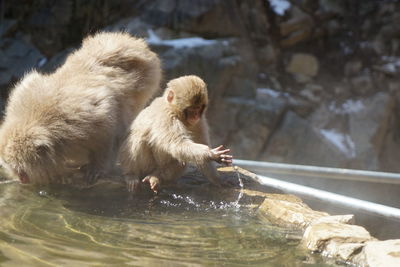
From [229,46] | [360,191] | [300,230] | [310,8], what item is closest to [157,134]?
[300,230]

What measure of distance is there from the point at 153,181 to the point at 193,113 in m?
0.53

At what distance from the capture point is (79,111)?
3549 mm

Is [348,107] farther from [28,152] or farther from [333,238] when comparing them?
[333,238]

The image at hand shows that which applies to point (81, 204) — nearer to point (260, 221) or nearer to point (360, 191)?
point (260, 221)

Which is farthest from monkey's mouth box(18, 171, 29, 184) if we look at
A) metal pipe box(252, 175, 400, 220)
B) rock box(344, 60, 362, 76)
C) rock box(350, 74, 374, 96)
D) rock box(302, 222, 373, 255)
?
rock box(344, 60, 362, 76)

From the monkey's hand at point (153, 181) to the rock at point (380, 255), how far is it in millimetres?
1478

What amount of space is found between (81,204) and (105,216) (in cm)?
34

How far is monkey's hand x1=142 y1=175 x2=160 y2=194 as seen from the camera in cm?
343

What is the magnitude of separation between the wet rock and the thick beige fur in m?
0.95

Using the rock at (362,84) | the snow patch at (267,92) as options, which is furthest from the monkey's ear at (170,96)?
the rock at (362,84)

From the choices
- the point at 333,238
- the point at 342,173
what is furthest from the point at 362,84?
the point at 333,238

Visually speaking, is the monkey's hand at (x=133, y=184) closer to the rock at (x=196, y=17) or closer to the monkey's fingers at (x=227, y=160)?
the monkey's fingers at (x=227, y=160)

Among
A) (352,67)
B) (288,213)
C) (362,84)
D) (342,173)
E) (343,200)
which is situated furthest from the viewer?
(352,67)

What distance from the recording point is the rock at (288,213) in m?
2.90
